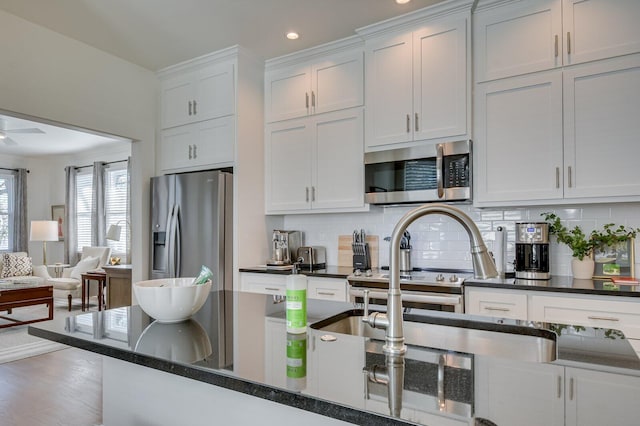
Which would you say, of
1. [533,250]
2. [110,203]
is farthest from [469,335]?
[110,203]

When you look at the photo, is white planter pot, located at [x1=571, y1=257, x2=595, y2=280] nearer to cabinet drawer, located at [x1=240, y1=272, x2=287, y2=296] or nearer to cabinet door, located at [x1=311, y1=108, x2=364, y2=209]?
cabinet door, located at [x1=311, y1=108, x2=364, y2=209]

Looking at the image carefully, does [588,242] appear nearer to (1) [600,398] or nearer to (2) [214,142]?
(1) [600,398]

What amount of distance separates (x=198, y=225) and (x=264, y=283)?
0.77 metres

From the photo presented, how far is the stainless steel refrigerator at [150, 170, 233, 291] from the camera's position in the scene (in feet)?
11.4

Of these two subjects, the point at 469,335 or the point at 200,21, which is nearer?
the point at 469,335

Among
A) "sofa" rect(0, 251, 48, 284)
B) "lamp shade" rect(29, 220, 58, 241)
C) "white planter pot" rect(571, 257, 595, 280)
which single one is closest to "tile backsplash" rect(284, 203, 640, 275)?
"white planter pot" rect(571, 257, 595, 280)

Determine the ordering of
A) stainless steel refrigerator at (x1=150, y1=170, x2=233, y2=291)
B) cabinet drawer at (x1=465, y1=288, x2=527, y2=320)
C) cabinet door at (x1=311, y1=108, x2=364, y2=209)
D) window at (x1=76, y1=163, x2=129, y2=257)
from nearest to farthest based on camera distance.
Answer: cabinet drawer at (x1=465, y1=288, x2=527, y2=320) → cabinet door at (x1=311, y1=108, x2=364, y2=209) → stainless steel refrigerator at (x1=150, y1=170, x2=233, y2=291) → window at (x1=76, y1=163, x2=129, y2=257)

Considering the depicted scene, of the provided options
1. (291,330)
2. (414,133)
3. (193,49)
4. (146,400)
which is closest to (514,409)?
(291,330)

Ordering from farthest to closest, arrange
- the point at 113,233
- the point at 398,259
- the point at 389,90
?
1. the point at 113,233
2. the point at 389,90
3. the point at 398,259

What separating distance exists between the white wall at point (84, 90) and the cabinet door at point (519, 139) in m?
3.08

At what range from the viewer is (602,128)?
2508 millimetres

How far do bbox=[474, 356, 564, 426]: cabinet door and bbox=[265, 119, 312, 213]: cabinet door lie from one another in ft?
9.18

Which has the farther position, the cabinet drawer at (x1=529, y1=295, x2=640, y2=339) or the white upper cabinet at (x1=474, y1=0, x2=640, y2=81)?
the white upper cabinet at (x1=474, y1=0, x2=640, y2=81)

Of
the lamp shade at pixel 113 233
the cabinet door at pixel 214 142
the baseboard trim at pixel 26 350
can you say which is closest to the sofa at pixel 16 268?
the lamp shade at pixel 113 233
